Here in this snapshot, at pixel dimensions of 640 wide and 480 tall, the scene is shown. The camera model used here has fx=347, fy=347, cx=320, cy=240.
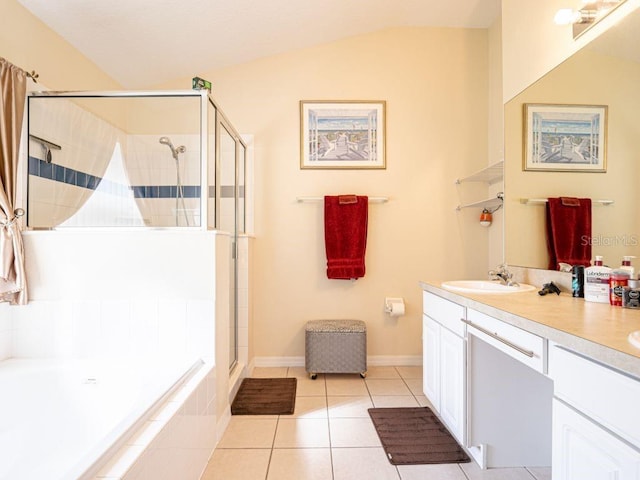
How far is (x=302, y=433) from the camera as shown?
6.29ft

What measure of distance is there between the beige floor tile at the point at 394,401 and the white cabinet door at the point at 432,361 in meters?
0.20

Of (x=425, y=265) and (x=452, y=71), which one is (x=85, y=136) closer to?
(x=425, y=265)

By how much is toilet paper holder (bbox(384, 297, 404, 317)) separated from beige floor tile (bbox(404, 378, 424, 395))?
1.64 feet

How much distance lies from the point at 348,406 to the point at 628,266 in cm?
165

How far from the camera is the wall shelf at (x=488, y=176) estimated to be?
2.50 metres

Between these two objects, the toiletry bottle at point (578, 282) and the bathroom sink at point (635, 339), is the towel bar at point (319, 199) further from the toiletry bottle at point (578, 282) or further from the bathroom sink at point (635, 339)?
the bathroom sink at point (635, 339)

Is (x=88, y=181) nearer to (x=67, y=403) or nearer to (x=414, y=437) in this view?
(x=67, y=403)

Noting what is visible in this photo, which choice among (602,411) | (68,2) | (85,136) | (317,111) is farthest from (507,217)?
(68,2)

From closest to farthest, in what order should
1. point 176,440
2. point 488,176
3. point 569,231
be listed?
1. point 176,440
2. point 569,231
3. point 488,176

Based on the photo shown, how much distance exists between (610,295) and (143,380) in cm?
200

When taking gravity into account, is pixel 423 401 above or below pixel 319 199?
below

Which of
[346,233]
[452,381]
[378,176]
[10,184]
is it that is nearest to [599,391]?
[452,381]

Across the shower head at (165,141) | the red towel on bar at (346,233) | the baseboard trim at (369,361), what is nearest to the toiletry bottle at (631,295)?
the red towel on bar at (346,233)

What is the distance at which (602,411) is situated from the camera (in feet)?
2.71
